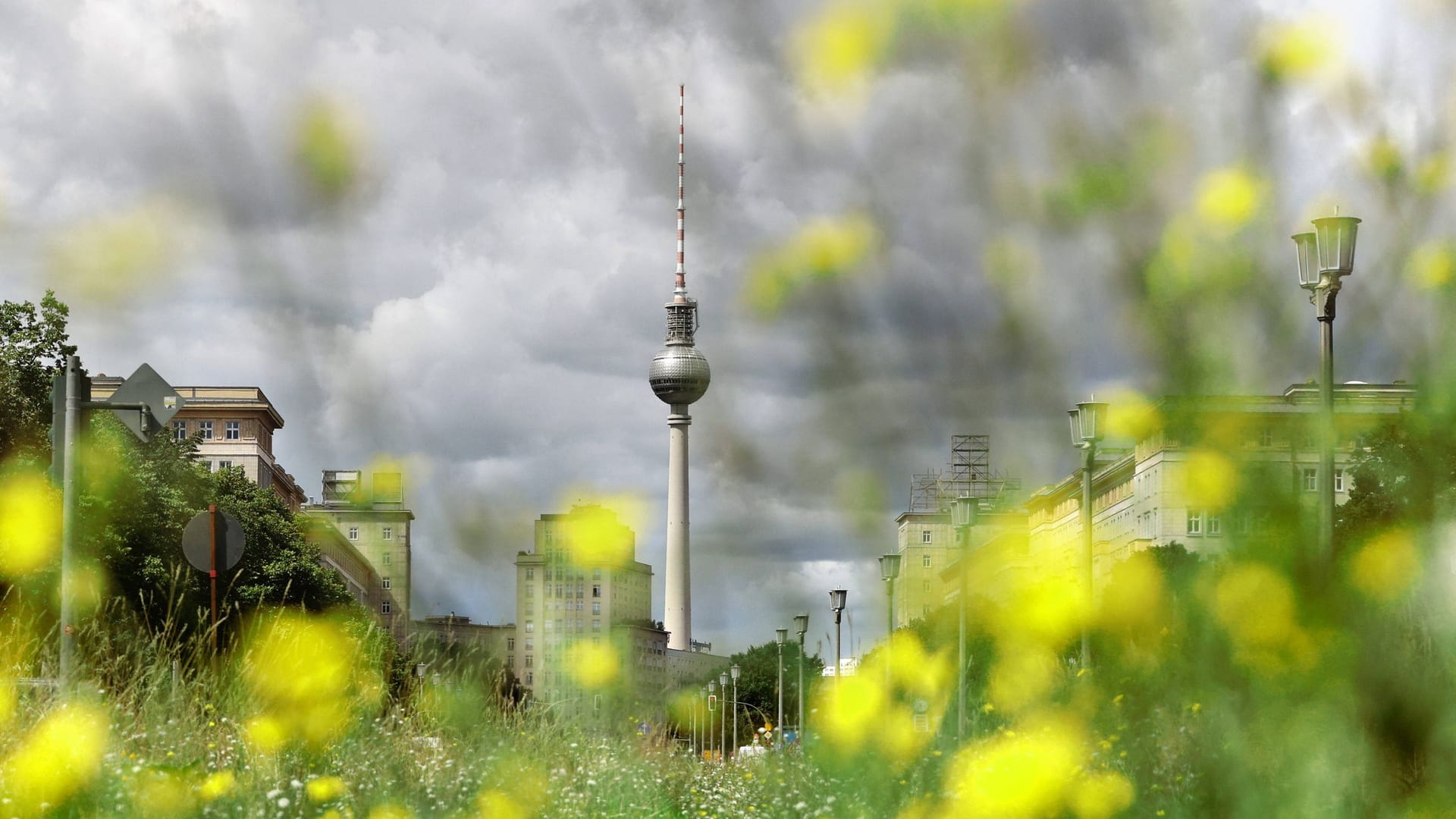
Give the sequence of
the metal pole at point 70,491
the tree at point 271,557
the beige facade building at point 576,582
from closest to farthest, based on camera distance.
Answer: the beige facade building at point 576,582, the metal pole at point 70,491, the tree at point 271,557

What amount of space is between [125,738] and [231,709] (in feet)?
1.75

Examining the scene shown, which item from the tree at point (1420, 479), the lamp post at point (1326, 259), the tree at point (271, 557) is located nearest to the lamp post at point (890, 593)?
the tree at point (1420, 479)

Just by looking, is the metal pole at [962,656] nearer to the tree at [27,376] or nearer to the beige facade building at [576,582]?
the beige facade building at [576,582]

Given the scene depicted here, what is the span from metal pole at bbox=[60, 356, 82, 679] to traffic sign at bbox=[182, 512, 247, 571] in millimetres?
691

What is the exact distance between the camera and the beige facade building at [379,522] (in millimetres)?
3797

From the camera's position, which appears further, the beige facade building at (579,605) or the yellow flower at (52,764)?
the yellow flower at (52,764)

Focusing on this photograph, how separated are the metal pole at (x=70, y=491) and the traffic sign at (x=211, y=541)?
2.27 ft

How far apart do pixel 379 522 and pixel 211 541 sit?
6052mm

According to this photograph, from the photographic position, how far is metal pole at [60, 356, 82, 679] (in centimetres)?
915

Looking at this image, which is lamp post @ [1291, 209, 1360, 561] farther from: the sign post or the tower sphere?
the tower sphere

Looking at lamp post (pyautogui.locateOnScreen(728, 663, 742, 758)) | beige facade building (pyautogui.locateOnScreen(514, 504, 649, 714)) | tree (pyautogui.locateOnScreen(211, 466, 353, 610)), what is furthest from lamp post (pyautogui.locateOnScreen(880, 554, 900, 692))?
tree (pyautogui.locateOnScreen(211, 466, 353, 610))

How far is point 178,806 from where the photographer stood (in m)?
6.53

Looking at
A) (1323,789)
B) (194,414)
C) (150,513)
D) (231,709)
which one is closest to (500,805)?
(231,709)

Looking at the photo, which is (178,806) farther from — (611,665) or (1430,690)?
(1430,690)
